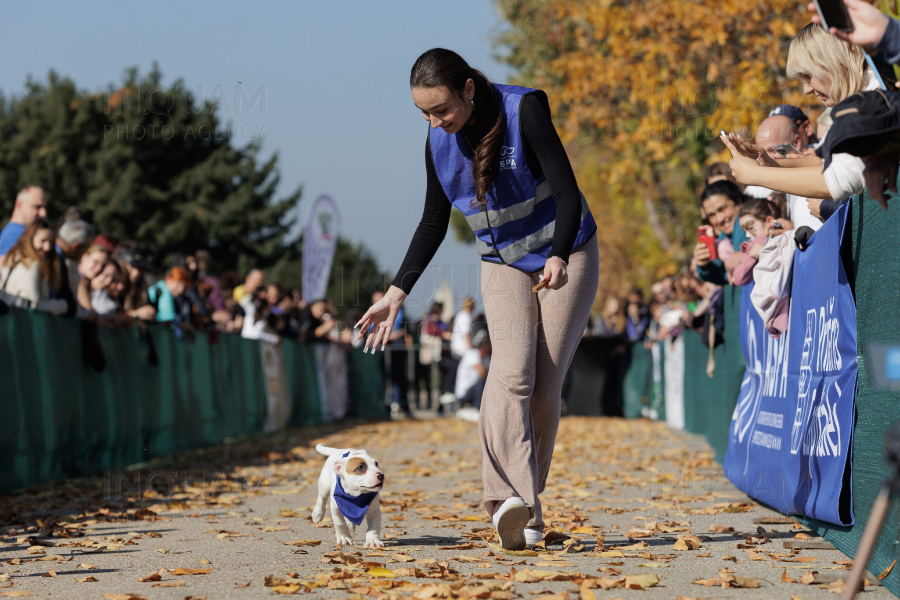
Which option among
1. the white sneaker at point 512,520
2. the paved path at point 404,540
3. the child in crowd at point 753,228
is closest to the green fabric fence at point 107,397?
the paved path at point 404,540

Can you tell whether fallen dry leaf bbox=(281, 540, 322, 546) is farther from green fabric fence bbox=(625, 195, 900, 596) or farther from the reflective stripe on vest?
green fabric fence bbox=(625, 195, 900, 596)

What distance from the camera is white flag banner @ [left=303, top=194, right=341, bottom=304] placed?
23875 mm

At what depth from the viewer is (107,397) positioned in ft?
32.7

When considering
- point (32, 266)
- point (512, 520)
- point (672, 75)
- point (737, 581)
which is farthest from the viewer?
point (672, 75)

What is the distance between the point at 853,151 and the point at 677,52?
14201mm

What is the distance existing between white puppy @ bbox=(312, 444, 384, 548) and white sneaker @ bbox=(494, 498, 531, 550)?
2.05ft

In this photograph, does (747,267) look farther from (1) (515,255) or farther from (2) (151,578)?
(2) (151,578)

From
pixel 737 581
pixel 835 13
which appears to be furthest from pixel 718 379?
pixel 835 13

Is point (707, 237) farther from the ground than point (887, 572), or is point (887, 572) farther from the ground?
point (707, 237)

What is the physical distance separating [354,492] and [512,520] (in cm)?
82

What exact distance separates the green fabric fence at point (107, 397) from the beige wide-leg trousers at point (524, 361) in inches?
174

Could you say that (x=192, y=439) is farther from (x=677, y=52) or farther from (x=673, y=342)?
(x=677, y=52)

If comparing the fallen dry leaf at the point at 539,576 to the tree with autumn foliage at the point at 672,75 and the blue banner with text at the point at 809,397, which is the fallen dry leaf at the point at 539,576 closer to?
the blue banner with text at the point at 809,397

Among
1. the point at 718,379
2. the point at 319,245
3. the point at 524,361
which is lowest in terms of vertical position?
the point at 718,379
